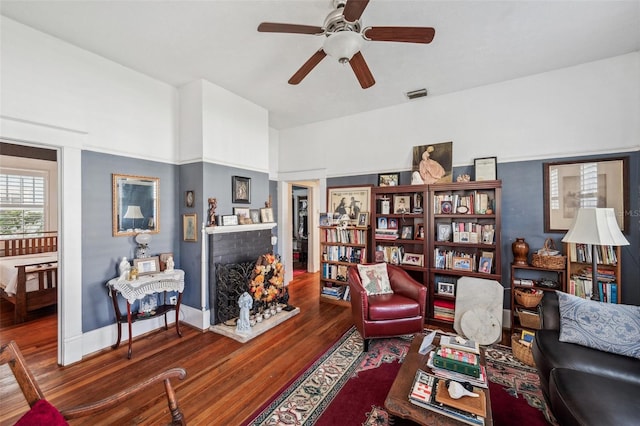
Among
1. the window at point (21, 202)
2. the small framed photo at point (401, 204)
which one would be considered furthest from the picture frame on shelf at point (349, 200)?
the window at point (21, 202)

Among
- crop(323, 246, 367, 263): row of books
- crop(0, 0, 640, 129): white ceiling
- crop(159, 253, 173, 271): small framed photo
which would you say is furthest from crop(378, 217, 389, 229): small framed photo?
crop(159, 253, 173, 271): small framed photo

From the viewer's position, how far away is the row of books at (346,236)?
4211 mm

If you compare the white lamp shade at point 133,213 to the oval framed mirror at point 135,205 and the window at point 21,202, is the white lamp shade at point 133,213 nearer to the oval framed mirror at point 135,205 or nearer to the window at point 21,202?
the oval framed mirror at point 135,205

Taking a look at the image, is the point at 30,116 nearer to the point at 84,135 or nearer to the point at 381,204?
the point at 84,135

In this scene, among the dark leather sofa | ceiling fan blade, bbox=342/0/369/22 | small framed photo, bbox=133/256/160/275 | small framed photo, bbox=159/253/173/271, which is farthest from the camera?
small framed photo, bbox=159/253/173/271

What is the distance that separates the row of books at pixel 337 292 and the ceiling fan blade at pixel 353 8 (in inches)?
141

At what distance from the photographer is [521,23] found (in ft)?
7.68

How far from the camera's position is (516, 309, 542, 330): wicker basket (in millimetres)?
2992

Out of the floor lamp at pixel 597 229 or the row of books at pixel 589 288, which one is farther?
the row of books at pixel 589 288

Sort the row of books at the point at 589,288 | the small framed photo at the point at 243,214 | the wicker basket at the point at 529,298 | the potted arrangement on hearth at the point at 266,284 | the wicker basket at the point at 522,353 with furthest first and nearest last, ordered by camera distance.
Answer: the small framed photo at the point at 243,214
the potted arrangement on hearth at the point at 266,284
the wicker basket at the point at 529,298
the row of books at the point at 589,288
the wicker basket at the point at 522,353

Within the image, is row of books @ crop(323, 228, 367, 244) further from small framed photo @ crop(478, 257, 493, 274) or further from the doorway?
the doorway

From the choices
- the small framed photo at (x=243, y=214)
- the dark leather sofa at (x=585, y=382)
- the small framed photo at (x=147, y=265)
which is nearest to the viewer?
the dark leather sofa at (x=585, y=382)

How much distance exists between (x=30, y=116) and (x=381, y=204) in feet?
13.4

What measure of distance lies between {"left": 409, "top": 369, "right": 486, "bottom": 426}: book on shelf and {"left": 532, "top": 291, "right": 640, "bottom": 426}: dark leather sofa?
49cm
